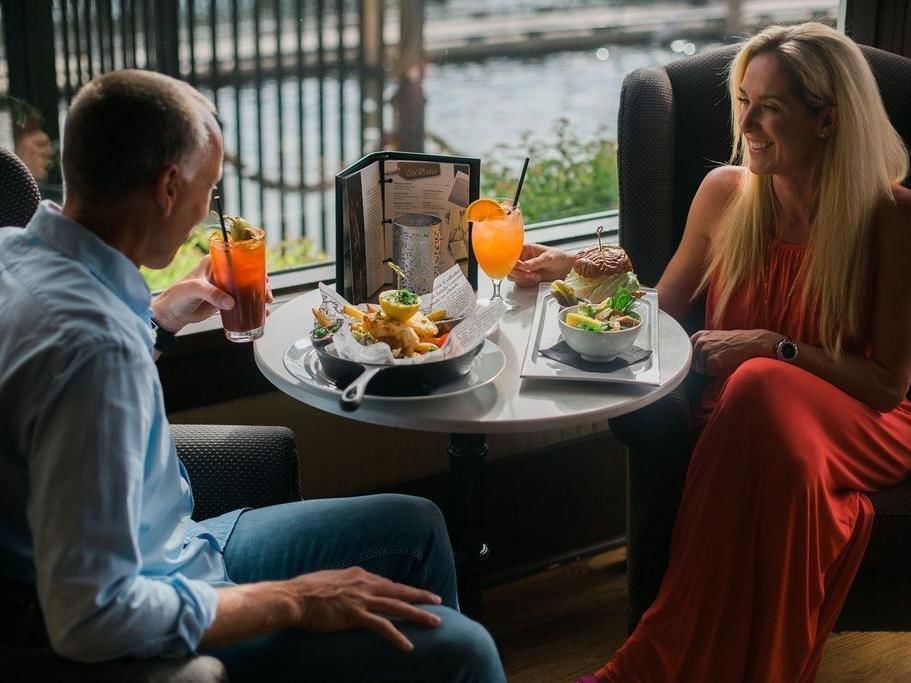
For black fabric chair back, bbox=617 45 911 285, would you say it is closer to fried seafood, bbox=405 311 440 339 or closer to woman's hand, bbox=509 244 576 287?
woman's hand, bbox=509 244 576 287

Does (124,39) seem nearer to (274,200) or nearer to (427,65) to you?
(274,200)

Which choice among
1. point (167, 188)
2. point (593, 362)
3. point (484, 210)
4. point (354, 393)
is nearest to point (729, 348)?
point (593, 362)

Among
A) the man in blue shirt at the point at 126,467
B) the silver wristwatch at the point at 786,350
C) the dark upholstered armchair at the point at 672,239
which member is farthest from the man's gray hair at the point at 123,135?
the silver wristwatch at the point at 786,350

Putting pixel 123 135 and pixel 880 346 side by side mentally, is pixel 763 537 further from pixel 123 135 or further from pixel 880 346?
pixel 123 135

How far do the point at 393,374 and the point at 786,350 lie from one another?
749 mm

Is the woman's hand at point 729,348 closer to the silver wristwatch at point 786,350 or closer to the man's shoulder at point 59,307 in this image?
the silver wristwatch at point 786,350

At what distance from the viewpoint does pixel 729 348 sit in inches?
75.2

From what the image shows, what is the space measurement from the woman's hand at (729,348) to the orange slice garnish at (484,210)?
16.6 inches

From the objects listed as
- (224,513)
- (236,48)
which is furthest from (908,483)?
(236,48)

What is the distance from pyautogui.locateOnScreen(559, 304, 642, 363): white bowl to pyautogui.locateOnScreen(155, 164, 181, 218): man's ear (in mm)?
682

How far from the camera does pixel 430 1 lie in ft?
9.02

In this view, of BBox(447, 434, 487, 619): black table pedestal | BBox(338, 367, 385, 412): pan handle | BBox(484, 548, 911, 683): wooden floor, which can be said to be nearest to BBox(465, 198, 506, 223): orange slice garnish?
BBox(447, 434, 487, 619): black table pedestal

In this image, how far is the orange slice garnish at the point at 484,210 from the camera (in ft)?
6.20

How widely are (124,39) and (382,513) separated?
119 centimetres
